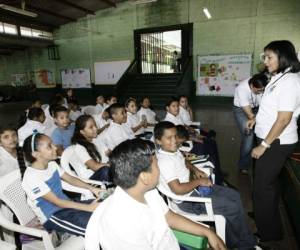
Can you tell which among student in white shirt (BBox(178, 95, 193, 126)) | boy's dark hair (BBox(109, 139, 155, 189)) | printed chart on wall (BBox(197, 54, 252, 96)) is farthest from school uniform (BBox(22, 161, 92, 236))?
printed chart on wall (BBox(197, 54, 252, 96))

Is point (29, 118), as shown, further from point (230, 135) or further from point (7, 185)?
point (230, 135)

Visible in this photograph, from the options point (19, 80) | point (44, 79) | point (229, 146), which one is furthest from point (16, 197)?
point (19, 80)

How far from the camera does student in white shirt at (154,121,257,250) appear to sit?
166 cm

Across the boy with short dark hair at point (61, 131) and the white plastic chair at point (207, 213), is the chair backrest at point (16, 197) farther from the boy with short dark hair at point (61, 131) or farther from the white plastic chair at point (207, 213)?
the boy with short dark hair at point (61, 131)

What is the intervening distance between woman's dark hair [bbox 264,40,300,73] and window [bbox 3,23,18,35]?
12099 millimetres

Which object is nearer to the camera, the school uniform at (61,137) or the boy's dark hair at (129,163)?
the boy's dark hair at (129,163)

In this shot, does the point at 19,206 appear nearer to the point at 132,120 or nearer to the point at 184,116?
the point at 132,120

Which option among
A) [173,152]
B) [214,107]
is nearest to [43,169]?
[173,152]

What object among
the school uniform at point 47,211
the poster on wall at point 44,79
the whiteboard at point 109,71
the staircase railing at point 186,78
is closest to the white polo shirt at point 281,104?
the school uniform at point 47,211

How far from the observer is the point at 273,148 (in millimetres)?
1755

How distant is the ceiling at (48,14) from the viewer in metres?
9.55

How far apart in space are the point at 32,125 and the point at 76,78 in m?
9.55

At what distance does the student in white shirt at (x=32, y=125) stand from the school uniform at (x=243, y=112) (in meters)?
2.77

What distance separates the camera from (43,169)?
168 cm
